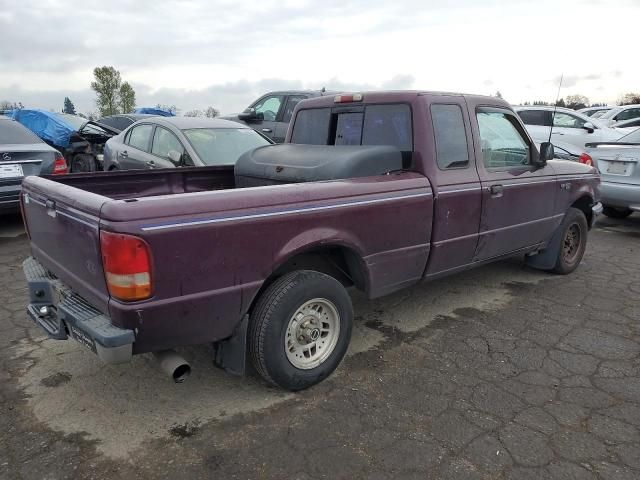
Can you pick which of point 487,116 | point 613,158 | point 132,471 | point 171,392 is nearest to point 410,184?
point 487,116

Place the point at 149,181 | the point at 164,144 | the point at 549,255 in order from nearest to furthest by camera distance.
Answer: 1. the point at 149,181
2. the point at 549,255
3. the point at 164,144

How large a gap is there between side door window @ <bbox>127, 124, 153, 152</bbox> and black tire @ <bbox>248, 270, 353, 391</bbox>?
5.04 metres

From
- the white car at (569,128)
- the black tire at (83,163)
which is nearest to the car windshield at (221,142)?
the black tire at (83,163)

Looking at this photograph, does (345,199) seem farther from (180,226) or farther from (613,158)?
(613,158)

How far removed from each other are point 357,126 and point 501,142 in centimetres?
128

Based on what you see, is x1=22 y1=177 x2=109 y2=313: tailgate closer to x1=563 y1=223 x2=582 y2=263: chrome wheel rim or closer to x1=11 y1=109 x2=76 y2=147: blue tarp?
x1=563 y1=223 x2=582 y2=263: chrome wheel rim

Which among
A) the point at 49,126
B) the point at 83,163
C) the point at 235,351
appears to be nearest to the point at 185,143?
the point at 235,351

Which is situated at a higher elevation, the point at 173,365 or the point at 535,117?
the point at 535,117

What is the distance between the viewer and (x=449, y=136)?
12.6 ft

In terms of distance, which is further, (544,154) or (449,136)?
(544,154)

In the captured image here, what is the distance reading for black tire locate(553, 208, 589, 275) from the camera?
17.0 feet

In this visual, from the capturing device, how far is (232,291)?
267 cm

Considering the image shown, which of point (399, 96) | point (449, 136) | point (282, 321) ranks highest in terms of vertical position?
point (399, 96)

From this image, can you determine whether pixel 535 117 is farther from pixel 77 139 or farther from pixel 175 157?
pixel 77 139
